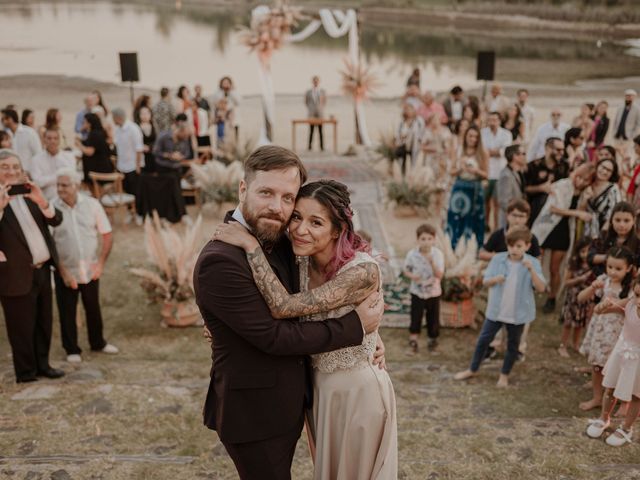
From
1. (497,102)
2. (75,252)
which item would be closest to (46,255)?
(75,252)

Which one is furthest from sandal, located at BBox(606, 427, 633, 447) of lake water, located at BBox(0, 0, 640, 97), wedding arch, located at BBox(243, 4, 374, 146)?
lake water, located at BBox(0, 0, 640, 97)

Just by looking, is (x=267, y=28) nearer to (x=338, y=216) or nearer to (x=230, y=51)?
(x=230, y=51)

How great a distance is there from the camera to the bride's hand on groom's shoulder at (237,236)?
2070 millimetres

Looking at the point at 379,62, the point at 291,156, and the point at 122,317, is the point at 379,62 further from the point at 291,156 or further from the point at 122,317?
the point at 291,156

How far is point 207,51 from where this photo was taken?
20984 mm

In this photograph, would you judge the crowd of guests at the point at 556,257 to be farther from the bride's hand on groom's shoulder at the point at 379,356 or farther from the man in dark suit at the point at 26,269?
the man in dark suit at the point at 26,269

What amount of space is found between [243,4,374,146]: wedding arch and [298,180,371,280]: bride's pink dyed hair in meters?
11.4

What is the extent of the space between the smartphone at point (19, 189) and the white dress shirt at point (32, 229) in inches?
3.3

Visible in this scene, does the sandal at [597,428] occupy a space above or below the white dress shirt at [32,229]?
below

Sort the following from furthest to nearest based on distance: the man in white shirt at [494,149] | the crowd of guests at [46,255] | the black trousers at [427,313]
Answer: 1. the man in white shirt at [494,149]
2. the black trousers at [427,313]
3. the crowd of guests at [46,255]

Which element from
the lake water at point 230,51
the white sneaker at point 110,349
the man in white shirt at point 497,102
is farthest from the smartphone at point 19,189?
the lake water at point 230,51

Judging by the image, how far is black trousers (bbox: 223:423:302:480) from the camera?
223 centimetres

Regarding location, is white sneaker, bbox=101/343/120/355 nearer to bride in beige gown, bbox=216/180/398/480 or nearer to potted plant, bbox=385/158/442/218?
bride in beige gown, bbox=216/180/398/480

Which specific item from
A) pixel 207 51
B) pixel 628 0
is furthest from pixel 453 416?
pixel 207 51
